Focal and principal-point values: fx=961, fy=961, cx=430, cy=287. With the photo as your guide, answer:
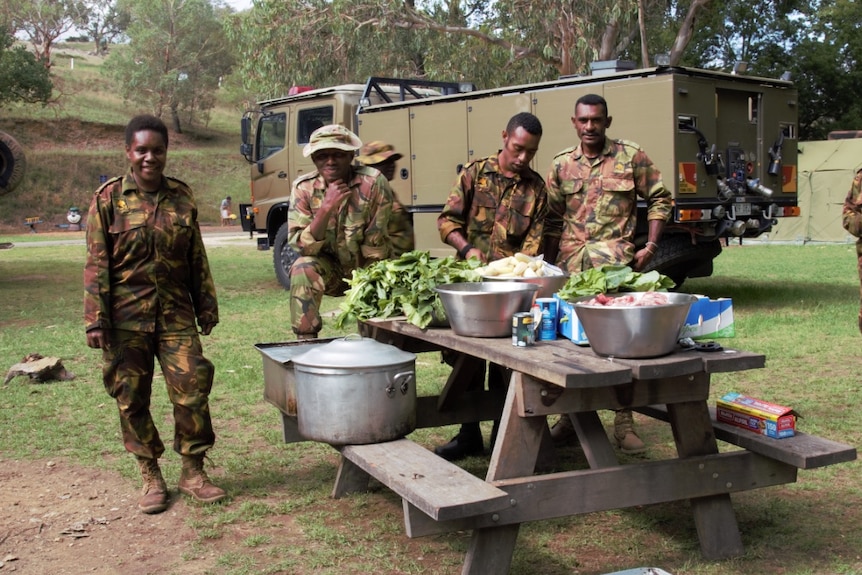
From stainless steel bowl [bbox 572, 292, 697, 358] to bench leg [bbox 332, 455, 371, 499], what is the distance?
181 cm

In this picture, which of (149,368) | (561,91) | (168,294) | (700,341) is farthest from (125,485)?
(561,91)

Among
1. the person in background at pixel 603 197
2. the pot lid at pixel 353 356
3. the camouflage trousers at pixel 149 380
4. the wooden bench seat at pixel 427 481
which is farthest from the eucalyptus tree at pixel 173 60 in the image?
the wooden bench seat at pixel 427 481

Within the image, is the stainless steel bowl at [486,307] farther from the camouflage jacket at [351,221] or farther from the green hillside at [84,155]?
the green hillside at [84,155]

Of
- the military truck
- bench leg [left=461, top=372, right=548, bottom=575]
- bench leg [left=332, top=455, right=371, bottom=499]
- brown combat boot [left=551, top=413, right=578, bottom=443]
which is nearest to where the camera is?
bench leg [left=461, top=372, right=548, bottom=575]

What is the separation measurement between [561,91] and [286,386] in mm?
7001

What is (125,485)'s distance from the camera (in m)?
5.15

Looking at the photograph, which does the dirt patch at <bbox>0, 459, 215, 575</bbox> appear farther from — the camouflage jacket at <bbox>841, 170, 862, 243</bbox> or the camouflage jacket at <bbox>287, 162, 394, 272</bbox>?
the camouflage jacket at <bbox>841, 170, 862, 243</bbox>

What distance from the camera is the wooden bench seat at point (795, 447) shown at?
3.75 metres

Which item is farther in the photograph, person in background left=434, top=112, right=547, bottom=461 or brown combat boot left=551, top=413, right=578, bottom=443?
brown combat boot left=551, top=413, right=578, bottom=443

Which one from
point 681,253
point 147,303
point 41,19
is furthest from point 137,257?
Result: point 41,19

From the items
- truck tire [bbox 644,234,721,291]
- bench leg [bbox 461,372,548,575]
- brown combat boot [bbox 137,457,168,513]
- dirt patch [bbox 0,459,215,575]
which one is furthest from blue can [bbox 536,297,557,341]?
truck tire [bbox 644,234,721,291]

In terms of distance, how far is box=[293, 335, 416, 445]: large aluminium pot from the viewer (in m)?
4.04

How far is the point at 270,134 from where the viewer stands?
47.1 ft

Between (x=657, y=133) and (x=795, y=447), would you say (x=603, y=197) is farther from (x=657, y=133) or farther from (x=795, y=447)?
(x=657, y=133)
